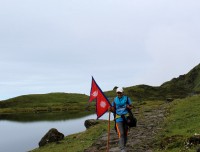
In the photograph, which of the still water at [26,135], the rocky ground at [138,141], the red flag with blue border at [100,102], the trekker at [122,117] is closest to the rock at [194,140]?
the rocky ground at [138,141]

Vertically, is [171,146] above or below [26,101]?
below

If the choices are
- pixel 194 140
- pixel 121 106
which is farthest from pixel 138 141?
pixel 121 106

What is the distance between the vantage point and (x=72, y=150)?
25.7 meters

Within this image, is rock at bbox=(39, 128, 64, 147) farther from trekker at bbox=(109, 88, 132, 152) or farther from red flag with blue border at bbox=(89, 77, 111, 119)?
trekker at bbox=(109, 88, 132, 152)

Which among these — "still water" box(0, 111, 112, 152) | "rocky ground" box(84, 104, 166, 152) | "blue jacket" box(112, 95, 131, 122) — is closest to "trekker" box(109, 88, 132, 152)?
"blue jacket" box(112, 95, 131, 122)

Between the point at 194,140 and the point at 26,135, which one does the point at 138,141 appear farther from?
the point at 26,135

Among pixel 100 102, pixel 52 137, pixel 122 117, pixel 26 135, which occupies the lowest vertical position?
pixel 26 135

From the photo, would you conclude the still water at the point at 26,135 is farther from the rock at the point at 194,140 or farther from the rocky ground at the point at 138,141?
the rock at the point at 194,140

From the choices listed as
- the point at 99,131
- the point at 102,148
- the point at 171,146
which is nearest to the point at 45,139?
the point at 99,131

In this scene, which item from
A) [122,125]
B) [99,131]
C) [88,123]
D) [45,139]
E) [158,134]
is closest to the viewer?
[122,125]

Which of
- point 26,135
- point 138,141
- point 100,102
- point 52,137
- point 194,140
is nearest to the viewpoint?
point 194,140

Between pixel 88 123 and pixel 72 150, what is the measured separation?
20.9 meters

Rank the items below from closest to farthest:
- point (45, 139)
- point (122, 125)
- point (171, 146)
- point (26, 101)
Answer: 1. point (122, 125)
2. point (171, 146)
3. point (45, 139)
4. point (26, 101)

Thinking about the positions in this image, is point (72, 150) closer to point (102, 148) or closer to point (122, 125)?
point (102, 148)
